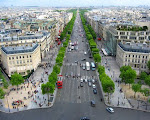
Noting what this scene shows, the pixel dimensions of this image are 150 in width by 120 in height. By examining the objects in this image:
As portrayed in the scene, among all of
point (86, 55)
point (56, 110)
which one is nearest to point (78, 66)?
point (86, 55)

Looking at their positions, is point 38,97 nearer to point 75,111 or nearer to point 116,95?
point 75,111

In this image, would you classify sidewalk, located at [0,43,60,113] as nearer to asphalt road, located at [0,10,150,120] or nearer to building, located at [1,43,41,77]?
asphalt road, located at [0,10,150,120]

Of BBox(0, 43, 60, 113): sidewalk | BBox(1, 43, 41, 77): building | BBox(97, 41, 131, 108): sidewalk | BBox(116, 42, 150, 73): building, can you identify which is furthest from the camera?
BBox(116, 42, 150, 73): building

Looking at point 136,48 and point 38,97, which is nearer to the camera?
point 38,97

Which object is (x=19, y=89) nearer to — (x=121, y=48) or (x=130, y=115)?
(x=130, y=115)

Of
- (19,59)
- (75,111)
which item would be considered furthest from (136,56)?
(19,59)

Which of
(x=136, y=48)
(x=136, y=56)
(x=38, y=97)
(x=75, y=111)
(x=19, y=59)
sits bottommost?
(x=75, y=111)

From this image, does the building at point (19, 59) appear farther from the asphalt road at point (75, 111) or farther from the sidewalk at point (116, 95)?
the sidewalk at point (116, 95)

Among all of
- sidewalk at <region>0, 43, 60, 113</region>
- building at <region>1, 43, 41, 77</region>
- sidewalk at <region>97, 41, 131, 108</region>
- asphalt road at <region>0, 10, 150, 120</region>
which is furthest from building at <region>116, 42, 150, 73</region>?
building at <region>1, 43, 41, 77</region>

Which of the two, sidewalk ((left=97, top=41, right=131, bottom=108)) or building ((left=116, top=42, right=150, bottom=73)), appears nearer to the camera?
sidewalk ((left=97, top=41, right=131, bottom=108))

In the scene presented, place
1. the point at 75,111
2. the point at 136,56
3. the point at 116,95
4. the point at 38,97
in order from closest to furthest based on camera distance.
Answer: the point at 75,111
the point at 38,97
the point at 116,95
the point at 136,56

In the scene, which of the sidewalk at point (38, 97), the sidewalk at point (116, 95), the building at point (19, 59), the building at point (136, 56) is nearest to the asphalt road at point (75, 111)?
the sidewalk at point (38, 97)
